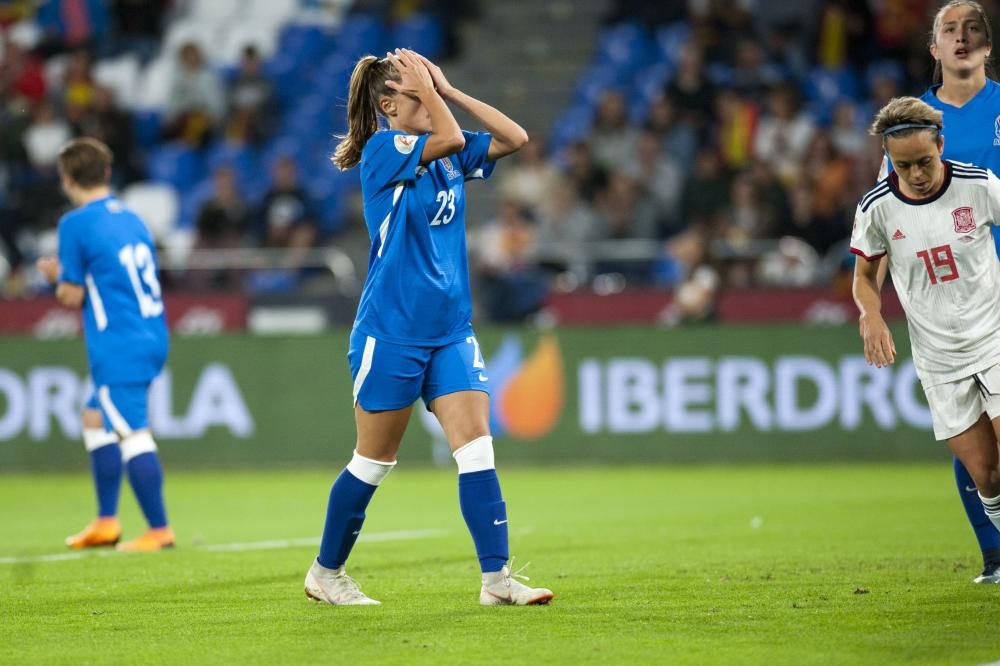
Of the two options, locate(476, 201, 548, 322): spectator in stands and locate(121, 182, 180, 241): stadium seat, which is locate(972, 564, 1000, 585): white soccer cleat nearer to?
locate(476, 201, 548, 322): spectator in stands

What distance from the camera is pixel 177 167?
2169cm

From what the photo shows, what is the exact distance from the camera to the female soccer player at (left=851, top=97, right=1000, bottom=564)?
670 centimetres

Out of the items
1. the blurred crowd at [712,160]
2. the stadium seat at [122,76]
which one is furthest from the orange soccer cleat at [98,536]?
the stadium seat at [122,76]

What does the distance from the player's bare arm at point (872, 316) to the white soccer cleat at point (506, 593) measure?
1.79 meters

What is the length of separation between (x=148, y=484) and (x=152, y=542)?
1.21 feet

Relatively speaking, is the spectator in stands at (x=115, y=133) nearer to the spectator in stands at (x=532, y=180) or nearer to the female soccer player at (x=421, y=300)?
the spectator in stands at (x=532, y=180)

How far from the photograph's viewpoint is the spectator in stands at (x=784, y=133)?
1877 centimetres

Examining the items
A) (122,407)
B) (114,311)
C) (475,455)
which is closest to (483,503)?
(475,455)

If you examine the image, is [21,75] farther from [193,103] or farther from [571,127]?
[571,127]

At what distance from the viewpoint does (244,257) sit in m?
19.5

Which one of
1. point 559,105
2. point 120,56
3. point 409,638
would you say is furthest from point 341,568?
point 120,56

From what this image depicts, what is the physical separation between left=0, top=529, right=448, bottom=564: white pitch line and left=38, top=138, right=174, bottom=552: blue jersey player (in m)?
0.28

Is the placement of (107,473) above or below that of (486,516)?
below

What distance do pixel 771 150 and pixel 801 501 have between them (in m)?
7.57
